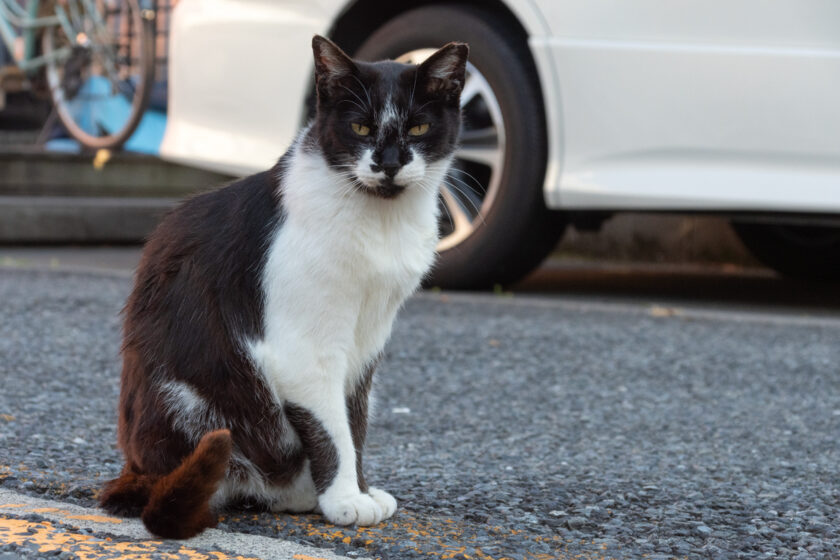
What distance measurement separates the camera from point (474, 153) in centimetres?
516

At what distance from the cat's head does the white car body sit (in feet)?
8.07

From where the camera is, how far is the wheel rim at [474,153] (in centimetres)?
506

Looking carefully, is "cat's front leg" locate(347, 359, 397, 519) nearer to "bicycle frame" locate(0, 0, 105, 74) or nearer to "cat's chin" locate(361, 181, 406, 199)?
"cat's chin" locate(361, 181, 406, 199)

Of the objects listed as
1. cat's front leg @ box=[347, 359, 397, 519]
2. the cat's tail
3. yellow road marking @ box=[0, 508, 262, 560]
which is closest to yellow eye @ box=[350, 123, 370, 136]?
cat's front leg @ box=[347, 359, 397, 519]

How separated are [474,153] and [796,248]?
210 centimetres

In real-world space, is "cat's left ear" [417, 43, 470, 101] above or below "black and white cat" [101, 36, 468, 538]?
above

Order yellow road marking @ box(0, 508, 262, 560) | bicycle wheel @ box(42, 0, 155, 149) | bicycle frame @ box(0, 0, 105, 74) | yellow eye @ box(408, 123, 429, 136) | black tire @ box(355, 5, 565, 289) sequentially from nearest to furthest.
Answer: yellow road marking @ box(0, 508, 262, 560) < yellow eye @ box(408, 123, 429, 136) < black tire @ box(355, 5, 565, 289) < bicycle wheel @ box(42, 0, 155, 149) < bicycle frame @ box(0, 0, 105, 74)

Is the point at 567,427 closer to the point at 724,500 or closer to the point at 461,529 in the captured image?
the point at 724,500

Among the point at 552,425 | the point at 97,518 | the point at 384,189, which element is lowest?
the point at 97,518

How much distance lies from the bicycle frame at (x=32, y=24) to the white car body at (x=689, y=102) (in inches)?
170

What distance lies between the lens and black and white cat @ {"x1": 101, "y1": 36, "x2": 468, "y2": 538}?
221 centimetres

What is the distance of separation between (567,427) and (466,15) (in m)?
2.46

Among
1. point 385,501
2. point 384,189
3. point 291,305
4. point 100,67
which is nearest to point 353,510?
point 385,501

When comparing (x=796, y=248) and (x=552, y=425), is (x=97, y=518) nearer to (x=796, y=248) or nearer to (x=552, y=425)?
(x=552, y=425)
